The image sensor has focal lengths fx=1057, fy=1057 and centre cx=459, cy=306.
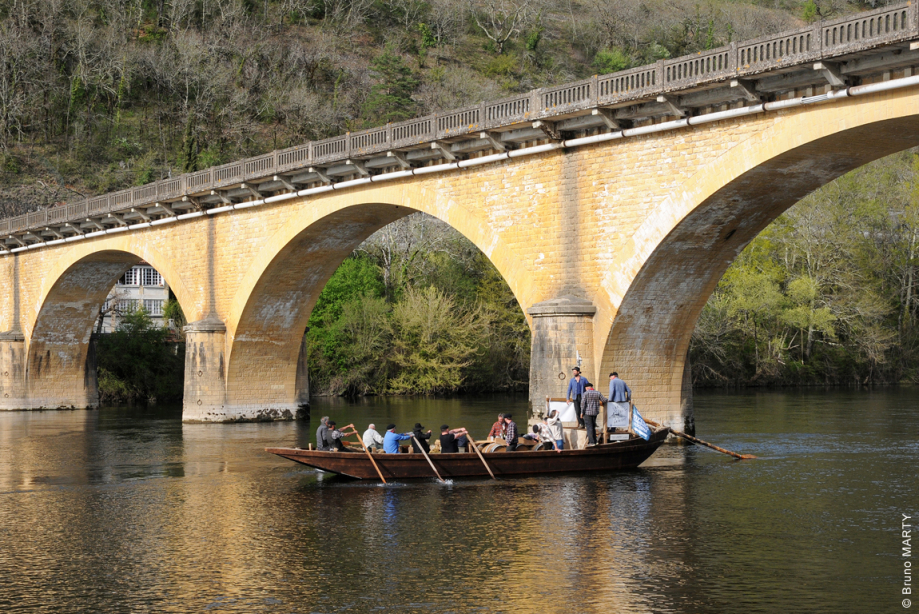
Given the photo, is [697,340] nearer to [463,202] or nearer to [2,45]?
[463,202]

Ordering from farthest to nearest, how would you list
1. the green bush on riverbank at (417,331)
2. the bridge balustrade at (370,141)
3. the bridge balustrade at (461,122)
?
the green bush on riverbank at (417,331) → the bridge balustrade at (370,141) → the bridge balustrade at (461,122)

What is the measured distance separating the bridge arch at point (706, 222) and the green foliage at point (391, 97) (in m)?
Answer: 43.7

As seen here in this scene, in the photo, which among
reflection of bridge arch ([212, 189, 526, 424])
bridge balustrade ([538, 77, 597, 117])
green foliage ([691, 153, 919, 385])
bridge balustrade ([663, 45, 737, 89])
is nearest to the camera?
bridge balustrade ([663, 45, 737, 89])

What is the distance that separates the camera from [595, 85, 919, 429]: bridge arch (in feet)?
56.2

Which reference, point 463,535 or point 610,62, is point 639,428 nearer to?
point 463,535

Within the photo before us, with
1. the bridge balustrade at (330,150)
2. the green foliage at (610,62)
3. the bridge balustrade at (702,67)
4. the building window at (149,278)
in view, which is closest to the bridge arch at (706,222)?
the bridge balustrade at (702,67)

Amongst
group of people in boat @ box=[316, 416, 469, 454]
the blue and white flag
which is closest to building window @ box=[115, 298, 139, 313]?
group of people in boat @ box=[316, 416, 469, 454]

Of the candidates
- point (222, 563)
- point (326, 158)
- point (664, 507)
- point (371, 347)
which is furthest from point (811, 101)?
point (371, 347)

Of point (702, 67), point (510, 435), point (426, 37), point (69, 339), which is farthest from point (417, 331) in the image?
point (426, 37)

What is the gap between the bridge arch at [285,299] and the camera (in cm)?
2895

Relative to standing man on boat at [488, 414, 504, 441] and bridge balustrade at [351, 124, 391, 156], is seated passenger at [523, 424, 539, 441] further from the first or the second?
bridge balustrade at [351, 124, 391, 156]

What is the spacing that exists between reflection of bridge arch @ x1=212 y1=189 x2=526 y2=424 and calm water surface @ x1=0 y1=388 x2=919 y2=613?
7931mm

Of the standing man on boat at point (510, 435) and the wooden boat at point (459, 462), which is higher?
the standing man on boat at point (510, 435)

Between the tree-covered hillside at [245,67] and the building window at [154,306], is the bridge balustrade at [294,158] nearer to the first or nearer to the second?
the tree-covered hillside at [245,67]
